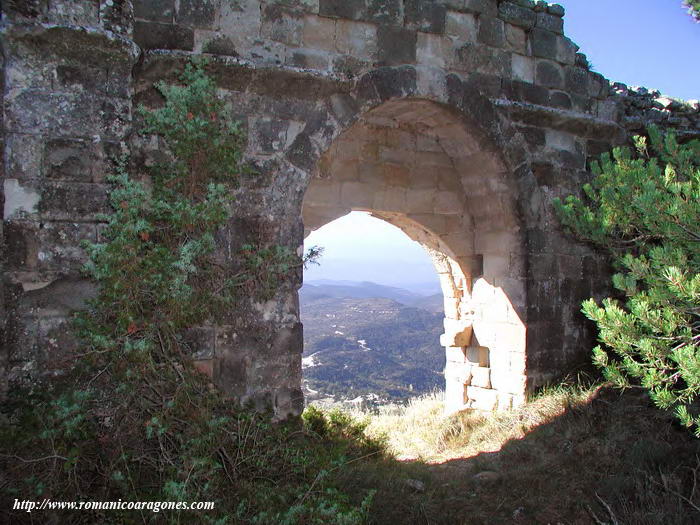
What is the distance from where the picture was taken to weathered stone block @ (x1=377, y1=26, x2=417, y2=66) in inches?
177

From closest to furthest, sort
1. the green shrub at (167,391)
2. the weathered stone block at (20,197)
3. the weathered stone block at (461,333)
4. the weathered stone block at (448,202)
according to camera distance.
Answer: the green shrub at (167,391) < the weathered stone block at (20,197) < the weathered stone block at (448,202) < the weathered stone block at (461,333)

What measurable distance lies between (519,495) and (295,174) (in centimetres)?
255

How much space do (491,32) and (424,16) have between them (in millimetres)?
683

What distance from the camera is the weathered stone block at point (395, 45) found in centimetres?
450

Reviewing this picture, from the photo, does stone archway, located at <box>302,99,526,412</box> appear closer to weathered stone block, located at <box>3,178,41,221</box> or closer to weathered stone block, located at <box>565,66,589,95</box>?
weathered stone block, located at <box>565,66,589,95</box>

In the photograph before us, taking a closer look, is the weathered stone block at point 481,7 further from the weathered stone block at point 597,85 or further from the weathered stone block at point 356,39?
the weathered stone block at point 597,85

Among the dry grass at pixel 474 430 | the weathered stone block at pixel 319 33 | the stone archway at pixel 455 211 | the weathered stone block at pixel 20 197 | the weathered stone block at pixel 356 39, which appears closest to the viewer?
the weathered stone block at pixel 20 197

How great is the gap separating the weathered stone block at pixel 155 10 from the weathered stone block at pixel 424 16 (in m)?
1.74

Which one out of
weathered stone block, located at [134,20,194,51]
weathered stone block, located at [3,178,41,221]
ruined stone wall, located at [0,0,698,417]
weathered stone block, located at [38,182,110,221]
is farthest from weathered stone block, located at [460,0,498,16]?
weathered stone block, located at [3,178,41,221]

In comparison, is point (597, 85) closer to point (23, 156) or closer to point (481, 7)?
point (481, 7)

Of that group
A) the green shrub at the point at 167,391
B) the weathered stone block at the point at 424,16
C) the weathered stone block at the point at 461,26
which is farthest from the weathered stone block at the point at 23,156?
the weathered stone block at the point at 461,26

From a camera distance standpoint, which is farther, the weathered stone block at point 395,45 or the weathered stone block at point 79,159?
the weathered stone block at point 395,45

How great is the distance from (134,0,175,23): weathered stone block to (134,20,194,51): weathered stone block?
4cm

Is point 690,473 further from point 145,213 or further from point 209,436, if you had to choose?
point 145,213
